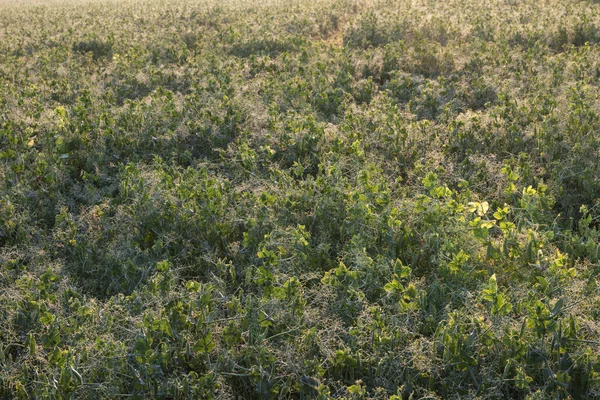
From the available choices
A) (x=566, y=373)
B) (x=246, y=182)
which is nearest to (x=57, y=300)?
(x=246, y=182)

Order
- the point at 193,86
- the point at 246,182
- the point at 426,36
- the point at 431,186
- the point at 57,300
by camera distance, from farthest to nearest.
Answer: the point at 426,36, the point at 193,86, the point at 246,182, the point at 431,186, the point at 57,300

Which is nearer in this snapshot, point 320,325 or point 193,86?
point 320,325

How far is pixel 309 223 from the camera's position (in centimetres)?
447

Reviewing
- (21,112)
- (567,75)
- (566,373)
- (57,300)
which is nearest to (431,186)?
(566,373)

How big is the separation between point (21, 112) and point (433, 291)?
16.8 feet

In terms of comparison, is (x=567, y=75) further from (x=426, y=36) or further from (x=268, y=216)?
(x=268, y=216)

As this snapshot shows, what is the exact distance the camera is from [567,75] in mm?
6676

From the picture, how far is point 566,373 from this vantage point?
2.86 meters

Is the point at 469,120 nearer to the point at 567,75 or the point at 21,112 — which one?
the point at 567,75

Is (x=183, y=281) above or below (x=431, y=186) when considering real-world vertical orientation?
below

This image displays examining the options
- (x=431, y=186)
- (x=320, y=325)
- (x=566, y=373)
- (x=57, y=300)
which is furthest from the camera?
(x=431, y=186)

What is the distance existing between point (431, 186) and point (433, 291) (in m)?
1.02

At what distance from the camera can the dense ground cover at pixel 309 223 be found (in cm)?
311

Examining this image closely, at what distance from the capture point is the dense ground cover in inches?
122
